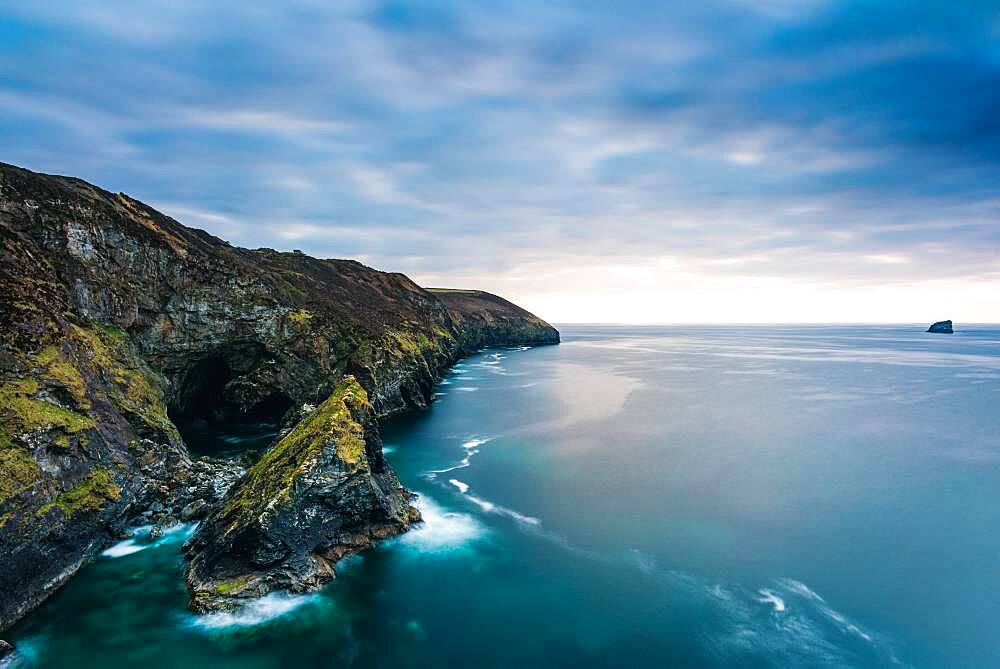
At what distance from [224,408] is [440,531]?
40.3 meters

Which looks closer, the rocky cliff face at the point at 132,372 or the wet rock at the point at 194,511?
the rocky cliff face at the point at 132,372

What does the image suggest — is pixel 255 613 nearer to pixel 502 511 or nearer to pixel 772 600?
pixel 502 511

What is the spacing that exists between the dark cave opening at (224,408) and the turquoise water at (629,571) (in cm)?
1486

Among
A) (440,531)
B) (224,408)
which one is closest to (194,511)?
(440,531)

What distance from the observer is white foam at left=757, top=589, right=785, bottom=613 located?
26969 mm

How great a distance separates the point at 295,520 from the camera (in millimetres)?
27234

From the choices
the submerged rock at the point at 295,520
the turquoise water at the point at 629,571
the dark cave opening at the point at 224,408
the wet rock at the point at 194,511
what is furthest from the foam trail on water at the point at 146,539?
the dark cave opening at the point at 224,408

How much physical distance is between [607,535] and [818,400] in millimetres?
75132

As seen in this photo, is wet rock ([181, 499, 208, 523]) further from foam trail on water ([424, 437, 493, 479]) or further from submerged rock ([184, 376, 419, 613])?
foam trail on water ([424, 437, 493, 479])

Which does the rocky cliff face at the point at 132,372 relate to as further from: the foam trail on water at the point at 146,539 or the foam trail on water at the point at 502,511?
the foam trail on water at the point at 502,511

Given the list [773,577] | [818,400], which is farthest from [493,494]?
[818,400]

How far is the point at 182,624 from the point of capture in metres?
24.0

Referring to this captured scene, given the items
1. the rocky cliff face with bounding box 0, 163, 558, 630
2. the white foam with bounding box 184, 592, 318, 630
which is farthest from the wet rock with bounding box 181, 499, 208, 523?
the white foam with bounding box 184, 592, 318, 630

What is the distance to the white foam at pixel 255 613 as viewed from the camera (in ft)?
78.6
